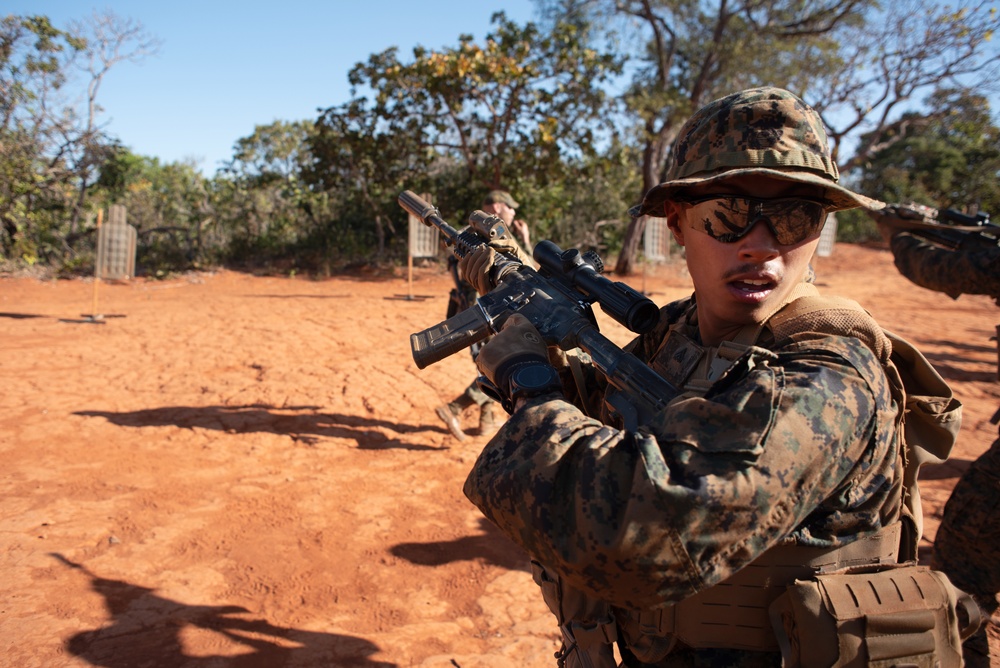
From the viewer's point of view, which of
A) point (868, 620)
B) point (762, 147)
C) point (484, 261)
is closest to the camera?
point (868, 620)

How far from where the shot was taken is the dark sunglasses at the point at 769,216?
129 centimetres

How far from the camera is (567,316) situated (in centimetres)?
191

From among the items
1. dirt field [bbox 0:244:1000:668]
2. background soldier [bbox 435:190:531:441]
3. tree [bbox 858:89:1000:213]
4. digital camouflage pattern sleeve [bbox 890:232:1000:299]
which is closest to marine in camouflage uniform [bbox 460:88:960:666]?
dirt field [bbox 0:244:1000:668]

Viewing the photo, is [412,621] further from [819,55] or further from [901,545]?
[819,55]

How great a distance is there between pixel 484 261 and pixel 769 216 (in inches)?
55.1

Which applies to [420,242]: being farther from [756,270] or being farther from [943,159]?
[943,159]

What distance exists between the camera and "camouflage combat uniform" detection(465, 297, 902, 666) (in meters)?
0.96

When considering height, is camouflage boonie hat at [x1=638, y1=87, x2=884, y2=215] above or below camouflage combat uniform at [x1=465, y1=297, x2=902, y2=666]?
above

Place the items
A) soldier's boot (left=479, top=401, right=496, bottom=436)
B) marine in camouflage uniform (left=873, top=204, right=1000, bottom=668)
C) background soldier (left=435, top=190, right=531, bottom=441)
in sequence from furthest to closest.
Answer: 1. soldier's boot (left=479, top=401, right=496, bottom=436)
2. background soldier (left=435, top=190, right=531, bottom=441)
3. marine in camouflage uniform (left=873, top=204, right=1000, bottom=668)

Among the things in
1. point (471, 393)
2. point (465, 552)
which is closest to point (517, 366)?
point (465, 552)

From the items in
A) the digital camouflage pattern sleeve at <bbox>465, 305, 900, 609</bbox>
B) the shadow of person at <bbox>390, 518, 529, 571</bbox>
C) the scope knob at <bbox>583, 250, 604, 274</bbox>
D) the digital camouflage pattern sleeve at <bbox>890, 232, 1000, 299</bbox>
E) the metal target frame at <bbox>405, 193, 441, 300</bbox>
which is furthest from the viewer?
the metal target frame at <bbox>405, 193, 441, 300</bbox>

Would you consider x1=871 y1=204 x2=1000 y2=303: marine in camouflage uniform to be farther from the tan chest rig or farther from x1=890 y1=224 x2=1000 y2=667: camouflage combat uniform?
the tan chest rig

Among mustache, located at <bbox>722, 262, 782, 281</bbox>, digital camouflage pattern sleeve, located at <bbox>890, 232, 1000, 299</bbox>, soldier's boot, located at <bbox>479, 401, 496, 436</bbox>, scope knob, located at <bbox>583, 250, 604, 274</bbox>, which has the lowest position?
soldier's boot, located at <bbox>479, 401, 496, 436</bbox>

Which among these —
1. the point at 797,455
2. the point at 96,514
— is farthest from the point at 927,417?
the point at 96,514
